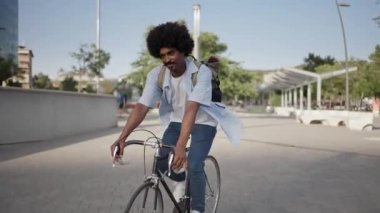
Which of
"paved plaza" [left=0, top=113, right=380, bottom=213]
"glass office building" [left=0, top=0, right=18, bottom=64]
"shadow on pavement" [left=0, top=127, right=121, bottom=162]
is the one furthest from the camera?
"glass office building" [left=0, top=0, right=18, bottom=64]

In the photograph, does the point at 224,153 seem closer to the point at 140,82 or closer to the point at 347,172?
the point at 347,172

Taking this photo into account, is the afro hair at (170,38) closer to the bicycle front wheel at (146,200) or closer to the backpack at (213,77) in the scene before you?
the backpack at (213,77)

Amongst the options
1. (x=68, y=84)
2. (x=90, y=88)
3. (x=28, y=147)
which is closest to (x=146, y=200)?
(x=28, y=147)

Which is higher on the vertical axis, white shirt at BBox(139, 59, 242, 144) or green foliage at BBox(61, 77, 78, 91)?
green foliage at BBox(61, 77, 78, 91)

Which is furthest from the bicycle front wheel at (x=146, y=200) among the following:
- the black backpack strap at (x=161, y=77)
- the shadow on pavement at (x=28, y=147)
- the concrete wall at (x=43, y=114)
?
the concrete wall at (x=43, y=114)

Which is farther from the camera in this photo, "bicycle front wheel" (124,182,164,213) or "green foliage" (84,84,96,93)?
"green foliage" (84,84,96,93)

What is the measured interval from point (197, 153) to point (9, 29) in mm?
14179

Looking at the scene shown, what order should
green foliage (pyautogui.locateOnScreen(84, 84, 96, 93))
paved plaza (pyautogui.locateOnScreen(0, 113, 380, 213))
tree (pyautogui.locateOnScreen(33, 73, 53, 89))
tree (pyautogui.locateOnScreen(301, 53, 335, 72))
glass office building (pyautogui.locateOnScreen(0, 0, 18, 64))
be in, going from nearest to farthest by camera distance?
paved plaza (pyautogui.locateOnScreen(0, 113, 380, 213)), glass office building (pyautogui.locateOnScreen(0, 0, 18, 64)), tree (pyautogui.locateOnScreen(33, 73, 53, 89)), green foliage (pyautogui.locateOnScreen(84, 84, 96, 93)), tree (pyautogui.locateOnScreen(301, 53, 335, 72))

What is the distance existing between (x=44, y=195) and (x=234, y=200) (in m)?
2.31

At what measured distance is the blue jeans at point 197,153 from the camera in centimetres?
397

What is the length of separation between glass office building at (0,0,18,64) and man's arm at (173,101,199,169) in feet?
43.6

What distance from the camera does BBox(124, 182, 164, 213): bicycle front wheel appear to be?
3.30 metres

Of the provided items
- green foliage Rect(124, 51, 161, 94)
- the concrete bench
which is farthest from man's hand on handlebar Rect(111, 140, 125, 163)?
green foliage Rect(124, 51, 161, 94)

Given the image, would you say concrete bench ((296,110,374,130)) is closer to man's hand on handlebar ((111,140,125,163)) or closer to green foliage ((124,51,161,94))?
man's hand on handlebar ((111,140,125,163))
